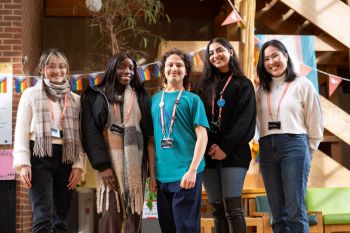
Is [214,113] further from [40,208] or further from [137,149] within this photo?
[40,208]

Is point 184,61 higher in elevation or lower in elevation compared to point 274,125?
higher

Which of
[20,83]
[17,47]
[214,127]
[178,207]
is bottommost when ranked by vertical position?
[178,207]

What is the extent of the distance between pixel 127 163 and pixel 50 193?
483mm

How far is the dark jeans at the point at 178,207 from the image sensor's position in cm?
270

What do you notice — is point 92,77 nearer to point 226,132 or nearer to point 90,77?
point 90,77

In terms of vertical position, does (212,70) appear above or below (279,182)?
above

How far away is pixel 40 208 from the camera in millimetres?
2854

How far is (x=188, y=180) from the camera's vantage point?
2.70m

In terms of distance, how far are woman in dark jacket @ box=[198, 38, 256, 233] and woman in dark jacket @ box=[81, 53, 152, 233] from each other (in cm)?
40

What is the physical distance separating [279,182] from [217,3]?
6.37 metres

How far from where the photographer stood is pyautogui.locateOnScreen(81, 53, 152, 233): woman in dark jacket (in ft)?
9.20

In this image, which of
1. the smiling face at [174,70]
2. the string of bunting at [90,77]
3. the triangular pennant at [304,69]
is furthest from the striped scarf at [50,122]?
the triangular pennant at [304,69]

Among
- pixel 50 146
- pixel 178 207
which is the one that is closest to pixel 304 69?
pixel 178 207

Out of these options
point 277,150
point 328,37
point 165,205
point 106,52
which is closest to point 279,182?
point 277,150
